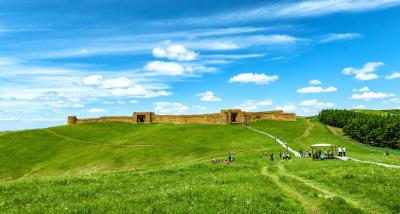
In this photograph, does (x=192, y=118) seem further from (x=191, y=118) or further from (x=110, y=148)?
(x=110, y=148)

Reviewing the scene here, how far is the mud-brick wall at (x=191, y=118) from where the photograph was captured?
402 ft

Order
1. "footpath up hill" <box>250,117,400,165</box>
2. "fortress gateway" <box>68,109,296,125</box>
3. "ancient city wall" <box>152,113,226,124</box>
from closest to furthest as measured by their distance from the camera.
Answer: "footpath up hill" <box>250,117,400,165</box>
"fortress gateway" <box>68,109,296,125</box>
"ancient city wall" <box>152,113,226,124</box>

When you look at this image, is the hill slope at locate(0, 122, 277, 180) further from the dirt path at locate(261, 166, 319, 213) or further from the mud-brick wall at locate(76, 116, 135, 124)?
the dirt path at locate(261, 166, 319, 213)

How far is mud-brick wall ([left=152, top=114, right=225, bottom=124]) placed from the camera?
12262 centimetres

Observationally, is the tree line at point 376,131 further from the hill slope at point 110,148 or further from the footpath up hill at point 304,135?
the hill slope at point 110,148

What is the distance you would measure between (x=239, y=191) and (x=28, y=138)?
112 metres

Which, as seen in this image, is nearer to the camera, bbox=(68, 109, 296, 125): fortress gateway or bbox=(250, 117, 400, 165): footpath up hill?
bbox=(250, 117, 400, 165): footpath up hill

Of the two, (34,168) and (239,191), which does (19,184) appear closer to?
(239,191)

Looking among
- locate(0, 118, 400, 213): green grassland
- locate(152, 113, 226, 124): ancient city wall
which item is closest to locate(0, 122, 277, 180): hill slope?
locate(152, 113, 226, 124): ancient city wall

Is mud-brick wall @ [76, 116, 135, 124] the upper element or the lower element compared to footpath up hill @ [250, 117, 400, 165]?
upper

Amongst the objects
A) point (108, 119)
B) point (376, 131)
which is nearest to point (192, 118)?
point (108, 119)

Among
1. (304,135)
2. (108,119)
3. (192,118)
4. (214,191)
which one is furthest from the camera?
(108,119)

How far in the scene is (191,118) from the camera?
13012 centimetres

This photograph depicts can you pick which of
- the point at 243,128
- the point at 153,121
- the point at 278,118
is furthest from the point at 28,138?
the point at 278,118
